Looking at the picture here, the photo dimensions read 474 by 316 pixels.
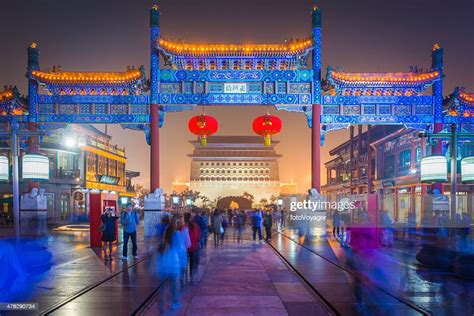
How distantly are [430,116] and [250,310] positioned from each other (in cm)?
2035

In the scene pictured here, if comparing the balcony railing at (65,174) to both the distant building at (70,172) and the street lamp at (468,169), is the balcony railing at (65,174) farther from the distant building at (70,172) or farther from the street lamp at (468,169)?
the street lamp at (468,169)

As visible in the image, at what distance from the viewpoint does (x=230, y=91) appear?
25625mm

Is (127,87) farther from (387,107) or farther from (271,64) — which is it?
(387,107)

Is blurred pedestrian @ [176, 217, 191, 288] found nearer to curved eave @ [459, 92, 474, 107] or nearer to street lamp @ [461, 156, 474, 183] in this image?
street lamp @ [461, 156, 474, 183]

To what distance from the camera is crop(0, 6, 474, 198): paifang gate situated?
25594 millimetres

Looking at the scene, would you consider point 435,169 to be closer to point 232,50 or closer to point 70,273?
point 70,273

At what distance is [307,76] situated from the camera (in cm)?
2589

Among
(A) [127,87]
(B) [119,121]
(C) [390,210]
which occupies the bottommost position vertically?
(C) [390,210]

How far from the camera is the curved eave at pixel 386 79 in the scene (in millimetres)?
25806

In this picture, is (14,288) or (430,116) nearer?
(14,288)

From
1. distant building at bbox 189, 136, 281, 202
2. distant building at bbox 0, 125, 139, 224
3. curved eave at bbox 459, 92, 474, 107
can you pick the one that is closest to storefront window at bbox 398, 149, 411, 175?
curved eave at bbox 459, 92, 474, 107

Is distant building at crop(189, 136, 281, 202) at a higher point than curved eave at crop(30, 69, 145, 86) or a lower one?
lower

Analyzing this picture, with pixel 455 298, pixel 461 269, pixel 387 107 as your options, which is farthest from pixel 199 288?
pixel 387 107

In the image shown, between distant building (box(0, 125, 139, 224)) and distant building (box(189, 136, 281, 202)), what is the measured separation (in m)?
41.3
